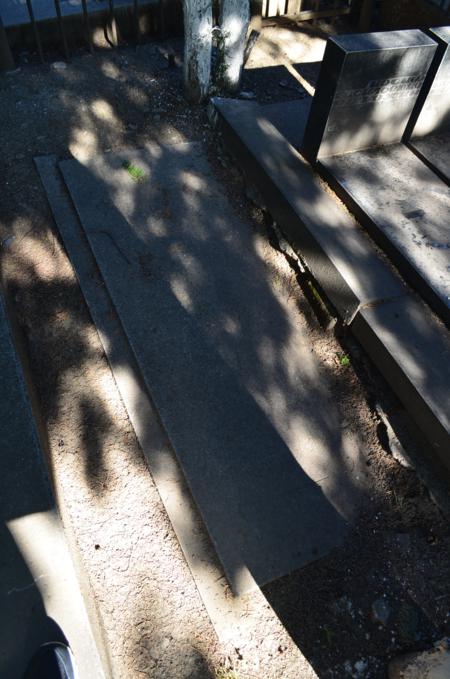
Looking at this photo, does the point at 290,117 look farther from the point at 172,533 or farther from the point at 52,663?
the point at 52,663

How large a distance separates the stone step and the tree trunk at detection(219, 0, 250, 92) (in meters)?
0.78

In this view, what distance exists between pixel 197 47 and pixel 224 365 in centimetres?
328

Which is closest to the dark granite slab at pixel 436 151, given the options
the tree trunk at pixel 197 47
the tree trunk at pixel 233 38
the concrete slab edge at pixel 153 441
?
the tree trunk at pixel 233 38

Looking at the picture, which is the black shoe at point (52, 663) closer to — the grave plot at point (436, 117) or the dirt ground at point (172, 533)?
the dirt ground at point (172, 533)

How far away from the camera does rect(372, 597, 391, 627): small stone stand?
2.73m

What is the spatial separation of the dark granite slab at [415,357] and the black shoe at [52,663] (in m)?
2.25

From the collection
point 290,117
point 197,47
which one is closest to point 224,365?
point 290,117

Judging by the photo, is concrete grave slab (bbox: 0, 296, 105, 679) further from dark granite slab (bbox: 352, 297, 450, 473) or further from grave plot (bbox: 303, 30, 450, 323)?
grave plot (bbox: 303, 30, 450, 323)

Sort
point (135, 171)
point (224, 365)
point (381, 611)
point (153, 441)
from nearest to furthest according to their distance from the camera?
point (381, 611)
point (153, 441)
point (224, 365)
point (135, 171)

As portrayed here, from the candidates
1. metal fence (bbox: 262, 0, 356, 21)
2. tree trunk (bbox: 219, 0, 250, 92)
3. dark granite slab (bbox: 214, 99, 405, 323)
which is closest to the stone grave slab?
dark granite slab (bbox: 214, 99, 405, 323)

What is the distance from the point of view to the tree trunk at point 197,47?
456 cm

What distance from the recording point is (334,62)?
3.81 metres

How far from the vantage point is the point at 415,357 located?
324 cm

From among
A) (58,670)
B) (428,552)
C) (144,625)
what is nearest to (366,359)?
(428,552)
